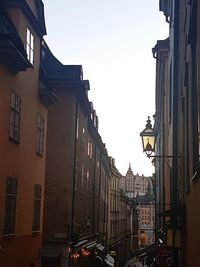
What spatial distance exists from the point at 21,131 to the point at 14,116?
39.7 inches

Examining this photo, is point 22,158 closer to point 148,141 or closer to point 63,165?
point 148,141

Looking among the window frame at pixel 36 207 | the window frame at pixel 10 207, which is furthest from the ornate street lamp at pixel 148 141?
the window frame at pixel 36 207

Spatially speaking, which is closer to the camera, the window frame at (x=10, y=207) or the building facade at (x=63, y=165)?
the window frame at (x=10, y=207)

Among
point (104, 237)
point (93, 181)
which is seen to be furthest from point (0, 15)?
point (104, 237)

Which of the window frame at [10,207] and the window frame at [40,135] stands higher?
the window frame at [40,135]

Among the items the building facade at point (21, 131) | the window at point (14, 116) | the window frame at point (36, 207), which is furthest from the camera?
the window frame at point (36, 207)

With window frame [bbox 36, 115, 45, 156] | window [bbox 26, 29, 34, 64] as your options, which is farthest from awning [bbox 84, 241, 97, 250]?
window [bbox 26, 29, 34, 64]

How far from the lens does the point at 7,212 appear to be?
52.3 feet

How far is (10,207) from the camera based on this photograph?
16.2 metres

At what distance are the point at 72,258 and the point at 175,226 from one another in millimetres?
16674

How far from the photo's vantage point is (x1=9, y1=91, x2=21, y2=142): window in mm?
15942

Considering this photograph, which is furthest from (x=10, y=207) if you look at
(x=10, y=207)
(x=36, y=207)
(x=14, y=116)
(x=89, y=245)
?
(x=89, y=245)

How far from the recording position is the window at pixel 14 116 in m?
15.9

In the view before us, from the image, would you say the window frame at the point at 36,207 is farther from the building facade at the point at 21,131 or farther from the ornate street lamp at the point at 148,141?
the ornate street lamp at the point at 148,141
